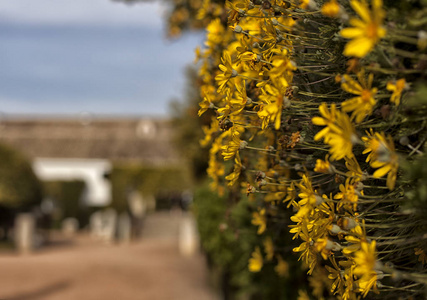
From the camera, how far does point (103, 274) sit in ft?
41.7

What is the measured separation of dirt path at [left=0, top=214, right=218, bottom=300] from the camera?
10.4m

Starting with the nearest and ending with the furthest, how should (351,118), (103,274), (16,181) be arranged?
(351,118), (103,274), (16,181)

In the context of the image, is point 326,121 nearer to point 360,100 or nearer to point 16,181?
point 360,100

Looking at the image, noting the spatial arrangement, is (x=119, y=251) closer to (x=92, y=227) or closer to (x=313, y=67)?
(x=92, y=227)

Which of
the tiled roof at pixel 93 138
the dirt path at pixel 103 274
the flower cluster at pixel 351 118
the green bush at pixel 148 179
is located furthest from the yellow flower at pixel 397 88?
the tiled roof at pixel 93 138

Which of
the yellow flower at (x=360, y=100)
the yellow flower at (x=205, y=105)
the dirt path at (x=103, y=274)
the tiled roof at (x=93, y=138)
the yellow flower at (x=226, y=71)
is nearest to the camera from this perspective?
the yellow flower at (x=360, y=100)

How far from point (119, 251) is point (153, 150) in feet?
66.9

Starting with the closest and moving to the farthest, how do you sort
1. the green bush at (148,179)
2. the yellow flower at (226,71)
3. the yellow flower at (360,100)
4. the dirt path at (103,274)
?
the yellow flower at (360,100) < the yellow flower at (226,71) < the dirt path at (103,274) < the green bush at (148,179)

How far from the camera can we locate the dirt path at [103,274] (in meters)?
10.4

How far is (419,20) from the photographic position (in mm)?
1528

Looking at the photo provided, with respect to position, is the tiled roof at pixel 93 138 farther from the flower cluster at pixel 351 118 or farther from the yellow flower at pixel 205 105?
the flower cluster at pixel 351 118

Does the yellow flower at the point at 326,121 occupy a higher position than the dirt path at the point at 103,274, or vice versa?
the yellow flower at the point at 326,121

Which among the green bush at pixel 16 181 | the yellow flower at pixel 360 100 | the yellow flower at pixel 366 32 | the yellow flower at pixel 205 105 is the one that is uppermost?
the yellow flower at pixel 366 32

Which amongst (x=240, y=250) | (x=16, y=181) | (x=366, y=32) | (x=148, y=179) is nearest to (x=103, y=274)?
(x=16, y=181)
